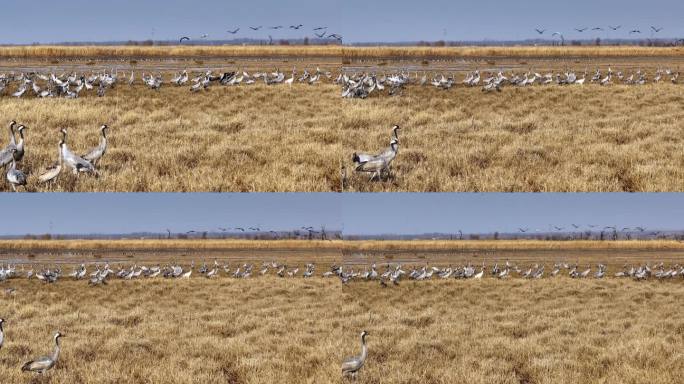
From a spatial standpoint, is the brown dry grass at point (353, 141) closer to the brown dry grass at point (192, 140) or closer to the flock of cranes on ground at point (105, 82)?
the brown dry grass at point (192, 140)

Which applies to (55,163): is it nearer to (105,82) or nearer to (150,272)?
(105,82)

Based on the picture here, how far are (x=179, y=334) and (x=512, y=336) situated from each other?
818 centimetres

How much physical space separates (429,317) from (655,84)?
17064 millimetres

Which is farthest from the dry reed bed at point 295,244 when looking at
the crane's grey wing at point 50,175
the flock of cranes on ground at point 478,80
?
the crane's grey wing at point 50,175

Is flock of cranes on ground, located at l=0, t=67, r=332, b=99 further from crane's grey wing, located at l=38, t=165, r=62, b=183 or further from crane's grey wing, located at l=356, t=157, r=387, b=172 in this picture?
crane's grey wing, located at l=356, t=157, r=387, b=172

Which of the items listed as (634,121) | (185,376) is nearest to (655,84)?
(634,121)

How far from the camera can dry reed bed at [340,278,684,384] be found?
1389 centimetres

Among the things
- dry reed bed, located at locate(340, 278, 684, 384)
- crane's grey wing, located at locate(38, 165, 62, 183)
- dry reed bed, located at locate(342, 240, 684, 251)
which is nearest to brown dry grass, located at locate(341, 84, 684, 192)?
dry reed bed, located at locate(340, 278, 684, 384)

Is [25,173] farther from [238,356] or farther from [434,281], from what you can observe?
[434,281]

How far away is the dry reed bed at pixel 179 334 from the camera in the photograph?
45.7ft

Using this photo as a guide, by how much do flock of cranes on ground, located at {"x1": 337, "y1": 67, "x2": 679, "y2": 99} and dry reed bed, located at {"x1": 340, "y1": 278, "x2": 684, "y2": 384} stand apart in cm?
→ 632

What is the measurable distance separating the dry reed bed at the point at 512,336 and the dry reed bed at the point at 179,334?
1092 millimetres

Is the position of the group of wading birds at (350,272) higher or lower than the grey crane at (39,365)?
lower

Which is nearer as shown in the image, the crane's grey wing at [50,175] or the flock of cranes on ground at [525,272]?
the crane's grey wing at [50,175]
